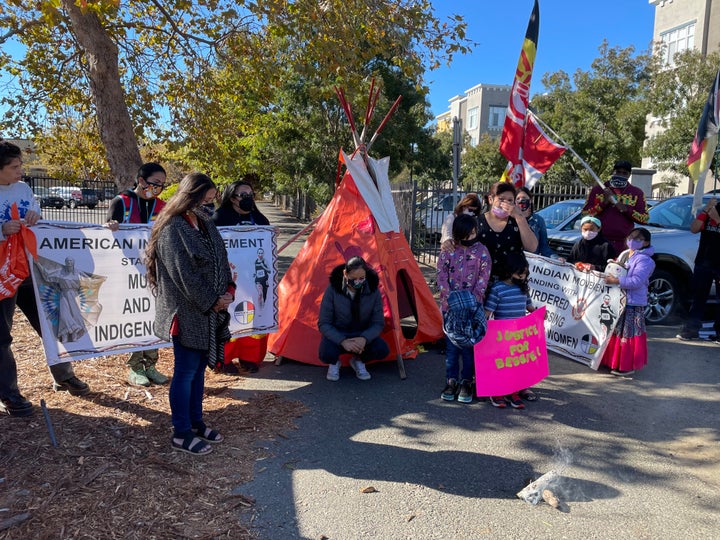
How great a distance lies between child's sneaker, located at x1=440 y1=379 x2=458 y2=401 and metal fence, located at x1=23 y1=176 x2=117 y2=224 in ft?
49.7

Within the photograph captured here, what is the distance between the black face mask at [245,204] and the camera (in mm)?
5879

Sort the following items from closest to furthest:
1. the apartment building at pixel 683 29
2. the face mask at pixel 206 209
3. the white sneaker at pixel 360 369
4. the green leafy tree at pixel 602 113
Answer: the face mask at pixel 206 209, the white sneaker at pixel 360 369, the green leafy tree at pixel 602 113, the apartment building at pixel 683 29

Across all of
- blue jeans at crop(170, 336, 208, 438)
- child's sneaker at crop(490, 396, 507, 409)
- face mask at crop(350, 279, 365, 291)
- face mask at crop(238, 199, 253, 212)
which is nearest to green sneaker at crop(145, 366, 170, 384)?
blue jeans at crop(170, 336, 208, 438)

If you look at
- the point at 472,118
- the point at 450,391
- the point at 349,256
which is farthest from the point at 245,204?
the point at 472,118

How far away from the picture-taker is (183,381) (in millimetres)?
4008

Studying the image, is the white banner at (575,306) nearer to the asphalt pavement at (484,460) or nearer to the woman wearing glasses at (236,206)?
the asphalt pavement at (484,460)

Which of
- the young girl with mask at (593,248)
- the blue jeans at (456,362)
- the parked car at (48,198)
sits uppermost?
the parked car at (48,198)

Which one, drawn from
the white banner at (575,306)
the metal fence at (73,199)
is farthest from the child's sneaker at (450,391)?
the metal fence at (73,199)

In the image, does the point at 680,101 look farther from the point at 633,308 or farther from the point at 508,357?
the point at 508,357

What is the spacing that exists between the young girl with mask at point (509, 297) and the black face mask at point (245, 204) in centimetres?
256

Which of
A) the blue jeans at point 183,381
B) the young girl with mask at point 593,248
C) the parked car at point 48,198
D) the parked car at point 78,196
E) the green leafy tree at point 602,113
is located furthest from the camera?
the green leafy tree at point 602,113

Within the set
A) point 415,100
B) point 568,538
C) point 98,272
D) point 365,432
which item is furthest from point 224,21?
point 415,100

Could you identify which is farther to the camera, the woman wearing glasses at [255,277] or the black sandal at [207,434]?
the woman wearing glasses at [255,277]

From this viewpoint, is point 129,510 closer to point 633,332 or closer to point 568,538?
point 568,538
